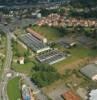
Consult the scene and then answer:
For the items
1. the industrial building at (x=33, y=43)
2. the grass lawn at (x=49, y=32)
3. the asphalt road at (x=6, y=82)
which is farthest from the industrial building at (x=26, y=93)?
the grass lawn at (x=49, y=32)

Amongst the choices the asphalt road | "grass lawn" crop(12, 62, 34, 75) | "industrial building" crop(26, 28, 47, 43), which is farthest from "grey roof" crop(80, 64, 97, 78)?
"industrial building" crop(26, 28, 47, 43)

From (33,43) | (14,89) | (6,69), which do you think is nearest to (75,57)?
(33,43)

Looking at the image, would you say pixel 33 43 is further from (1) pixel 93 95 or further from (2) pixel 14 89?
(1) pixel 93 95

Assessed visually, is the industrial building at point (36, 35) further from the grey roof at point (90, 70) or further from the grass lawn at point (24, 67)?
the grey roof at point (90, 70)

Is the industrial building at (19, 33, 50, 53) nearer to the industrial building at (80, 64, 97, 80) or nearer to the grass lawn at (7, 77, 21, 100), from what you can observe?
the grass lawn at (7, 77, 21, 100)

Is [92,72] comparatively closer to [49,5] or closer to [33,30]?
[33,30]

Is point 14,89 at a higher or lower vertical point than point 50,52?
lower

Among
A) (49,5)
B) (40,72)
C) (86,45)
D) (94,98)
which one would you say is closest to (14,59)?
(40,72)
